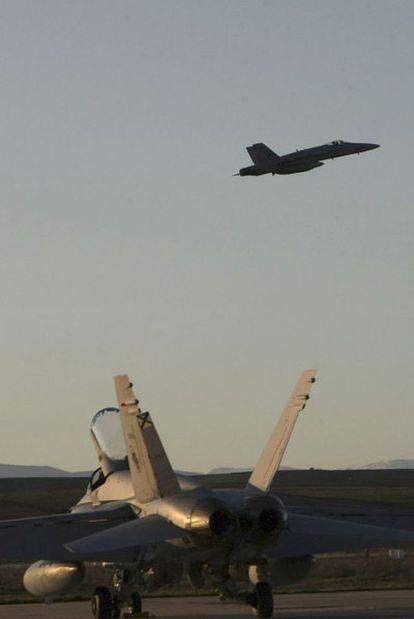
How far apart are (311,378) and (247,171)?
40814mm

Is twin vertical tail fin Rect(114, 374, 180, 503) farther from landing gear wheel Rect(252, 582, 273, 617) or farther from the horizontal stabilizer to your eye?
landing gear wheel Rect(252, 582, 273, 617)

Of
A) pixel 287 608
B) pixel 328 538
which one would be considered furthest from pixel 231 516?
pixel 287 608

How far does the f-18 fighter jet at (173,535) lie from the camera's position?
20172 mm

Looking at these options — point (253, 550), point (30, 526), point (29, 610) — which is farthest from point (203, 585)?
point (29, 610)

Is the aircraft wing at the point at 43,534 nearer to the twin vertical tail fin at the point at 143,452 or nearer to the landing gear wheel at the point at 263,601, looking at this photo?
the twin vertical tail fin at the point at 143,452

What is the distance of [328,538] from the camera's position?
2117cm

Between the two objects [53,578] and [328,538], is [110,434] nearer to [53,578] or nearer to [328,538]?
[53,578]

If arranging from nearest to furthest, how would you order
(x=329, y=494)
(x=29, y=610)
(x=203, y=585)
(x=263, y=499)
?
(x=263, y=499) < (x=203, y=585) < (x=29, y=610) < (x=329, y=494)

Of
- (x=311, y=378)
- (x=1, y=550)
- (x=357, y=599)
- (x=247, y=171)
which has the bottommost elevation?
(x=357, y=599)

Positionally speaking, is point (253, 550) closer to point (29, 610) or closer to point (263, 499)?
point (263, 499)

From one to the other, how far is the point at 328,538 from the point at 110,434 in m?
4.60

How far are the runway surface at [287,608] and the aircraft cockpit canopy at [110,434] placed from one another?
272cm

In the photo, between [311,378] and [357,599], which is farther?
[357,599]

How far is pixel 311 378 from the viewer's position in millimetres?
21469
